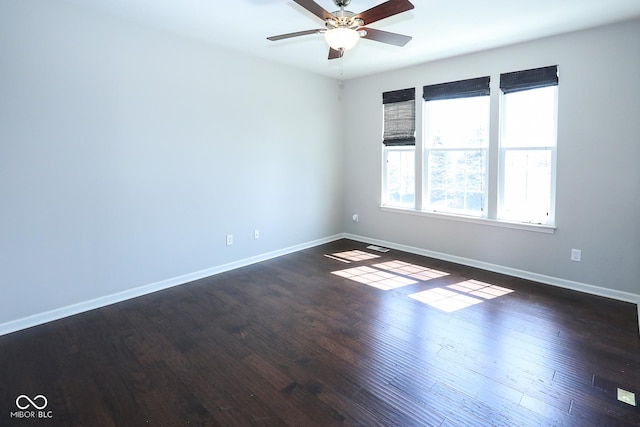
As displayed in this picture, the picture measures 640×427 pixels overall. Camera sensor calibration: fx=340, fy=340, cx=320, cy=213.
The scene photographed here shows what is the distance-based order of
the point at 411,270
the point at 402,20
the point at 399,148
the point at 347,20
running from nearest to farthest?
the point at 347,20, the point at 402,20, the point at 411,270, the point at 399,148

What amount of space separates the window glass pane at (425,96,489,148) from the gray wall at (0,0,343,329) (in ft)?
6.28

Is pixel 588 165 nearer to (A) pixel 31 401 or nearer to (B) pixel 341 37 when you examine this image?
(B) pixel 341 37

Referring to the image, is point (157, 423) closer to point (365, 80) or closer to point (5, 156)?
point (5, 156)

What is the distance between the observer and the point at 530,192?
3842mm

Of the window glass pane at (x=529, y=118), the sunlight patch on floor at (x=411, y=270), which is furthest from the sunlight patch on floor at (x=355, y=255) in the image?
the window glass pane at (x=529, y=118)

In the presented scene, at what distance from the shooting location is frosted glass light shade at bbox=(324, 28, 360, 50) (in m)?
2.30

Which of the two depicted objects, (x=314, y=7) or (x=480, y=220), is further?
(x=480, y=220)

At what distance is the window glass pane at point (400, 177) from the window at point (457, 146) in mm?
241

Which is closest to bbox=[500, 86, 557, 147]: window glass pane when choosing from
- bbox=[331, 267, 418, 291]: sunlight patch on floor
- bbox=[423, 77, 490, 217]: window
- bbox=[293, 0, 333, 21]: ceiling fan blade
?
bbox=[423, 77, 490, 217]: window

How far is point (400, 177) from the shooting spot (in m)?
5.04

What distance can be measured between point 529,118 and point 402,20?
6.10ft

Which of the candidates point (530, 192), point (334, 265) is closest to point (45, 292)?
point (334, 265)

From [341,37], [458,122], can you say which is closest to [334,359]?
[341,37]

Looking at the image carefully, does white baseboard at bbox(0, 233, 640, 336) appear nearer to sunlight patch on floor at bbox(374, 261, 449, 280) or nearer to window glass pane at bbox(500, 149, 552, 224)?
sunlight patch on floor at bbox(374, 261, 449, 280)
